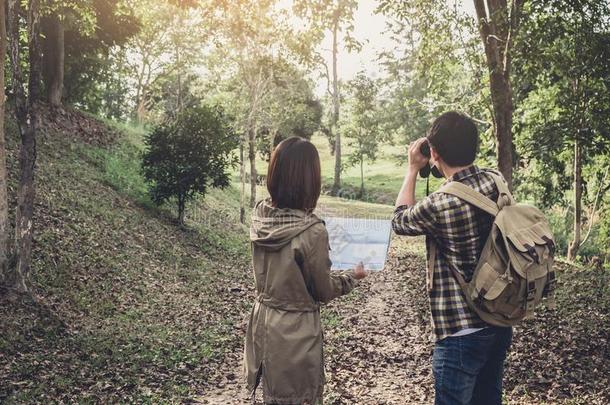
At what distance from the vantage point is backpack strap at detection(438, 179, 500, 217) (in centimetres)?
309

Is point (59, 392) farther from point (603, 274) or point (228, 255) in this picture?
point (603, 274)

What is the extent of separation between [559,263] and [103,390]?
40.8ft

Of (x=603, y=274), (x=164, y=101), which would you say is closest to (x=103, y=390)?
(x=603, y=274)

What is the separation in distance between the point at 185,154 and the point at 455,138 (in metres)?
14.5

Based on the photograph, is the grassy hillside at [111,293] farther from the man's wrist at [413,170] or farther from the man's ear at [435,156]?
the man's ear at [435,156]

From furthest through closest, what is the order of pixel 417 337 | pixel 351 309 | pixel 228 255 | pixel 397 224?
pixel 228 255 → pixel 351 309 → pixel 417 337 → pixel 397 224

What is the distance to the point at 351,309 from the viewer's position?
38.2ft

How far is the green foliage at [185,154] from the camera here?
1675cm

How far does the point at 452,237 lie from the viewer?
3.15 m

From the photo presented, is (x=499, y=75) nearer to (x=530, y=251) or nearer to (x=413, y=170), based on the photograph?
(x=413, y=170)

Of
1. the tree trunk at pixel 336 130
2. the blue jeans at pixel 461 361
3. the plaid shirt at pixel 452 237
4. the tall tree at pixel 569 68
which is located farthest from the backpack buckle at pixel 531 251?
the tree trunk at pixel 336 130

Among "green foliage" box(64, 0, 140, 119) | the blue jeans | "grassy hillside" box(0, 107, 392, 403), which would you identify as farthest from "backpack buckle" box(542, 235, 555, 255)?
"green foliage" box(64, 0, 140, 119)

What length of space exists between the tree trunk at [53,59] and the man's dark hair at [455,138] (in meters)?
19.8

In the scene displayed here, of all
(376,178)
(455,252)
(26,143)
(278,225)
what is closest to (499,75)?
(455,252)
